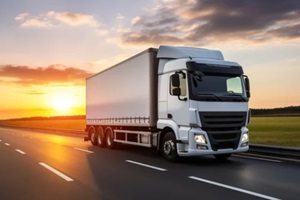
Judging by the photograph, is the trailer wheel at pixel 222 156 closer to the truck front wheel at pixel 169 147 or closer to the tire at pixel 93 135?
the truck front wheel at pixel 169 147

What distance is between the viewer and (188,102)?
11.0 metres

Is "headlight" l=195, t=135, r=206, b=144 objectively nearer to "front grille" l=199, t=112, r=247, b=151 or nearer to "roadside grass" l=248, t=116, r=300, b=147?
"front grille" l=199, t=112, r=247, b=151

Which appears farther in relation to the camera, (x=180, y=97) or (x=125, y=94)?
(x=125, y=94)

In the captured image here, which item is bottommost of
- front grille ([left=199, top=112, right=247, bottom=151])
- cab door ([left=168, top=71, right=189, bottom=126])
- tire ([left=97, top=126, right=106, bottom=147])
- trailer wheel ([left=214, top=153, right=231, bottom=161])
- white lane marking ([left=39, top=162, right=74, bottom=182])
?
white lane marking ([left=39, top=162, right=74, bottom=182])

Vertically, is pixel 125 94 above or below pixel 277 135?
above

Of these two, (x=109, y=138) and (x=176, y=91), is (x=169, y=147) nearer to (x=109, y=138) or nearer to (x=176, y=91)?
(x=176, y=91)

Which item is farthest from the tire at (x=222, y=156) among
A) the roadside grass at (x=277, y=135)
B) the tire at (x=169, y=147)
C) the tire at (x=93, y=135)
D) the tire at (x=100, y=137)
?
the tire at (x=93, y=135)

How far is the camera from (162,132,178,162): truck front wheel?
38.3ft

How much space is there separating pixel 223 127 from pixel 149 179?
374 cm

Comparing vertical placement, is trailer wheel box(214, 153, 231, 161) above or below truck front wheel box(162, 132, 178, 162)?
below

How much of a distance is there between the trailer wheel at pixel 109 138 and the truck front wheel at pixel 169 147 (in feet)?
17.5

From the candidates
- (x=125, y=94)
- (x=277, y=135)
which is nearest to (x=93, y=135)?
(x=125, y=94)

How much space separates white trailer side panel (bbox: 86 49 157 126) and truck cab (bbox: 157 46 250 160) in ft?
2.95

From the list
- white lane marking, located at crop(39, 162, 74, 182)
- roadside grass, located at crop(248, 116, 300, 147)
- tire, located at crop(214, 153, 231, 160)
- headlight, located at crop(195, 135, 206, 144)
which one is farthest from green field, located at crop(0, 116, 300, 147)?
white lane marking, located at crop(39, 162, 74, 182)
